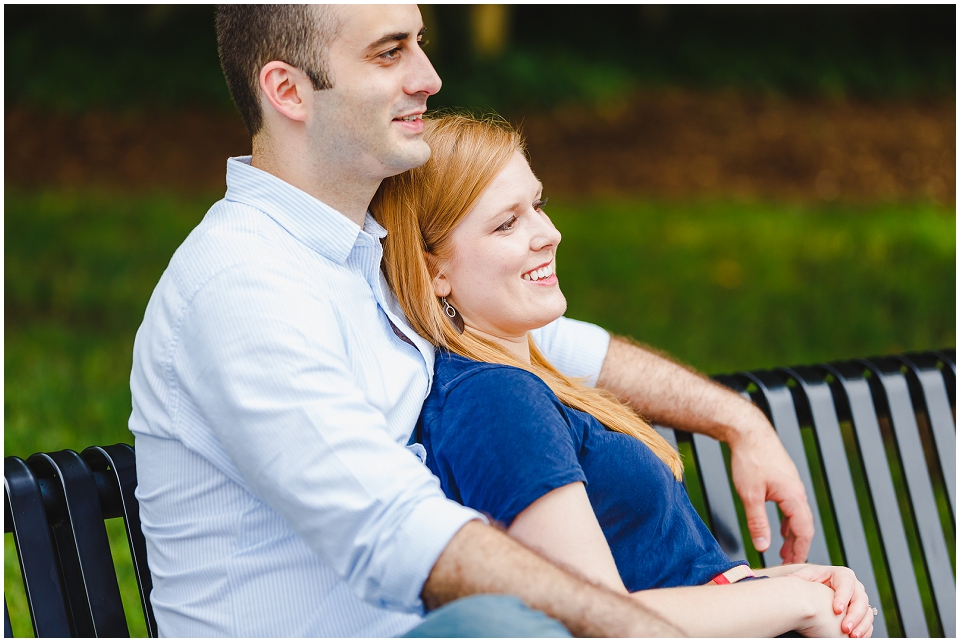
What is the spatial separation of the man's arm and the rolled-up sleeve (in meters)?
1.25

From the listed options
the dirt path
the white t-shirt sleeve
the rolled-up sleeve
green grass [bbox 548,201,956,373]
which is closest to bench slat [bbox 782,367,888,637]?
the white t-shirt sleeve

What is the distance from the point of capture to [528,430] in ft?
6.74

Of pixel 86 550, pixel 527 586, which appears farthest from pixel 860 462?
pixel 86 550

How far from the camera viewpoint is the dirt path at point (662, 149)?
10336mm

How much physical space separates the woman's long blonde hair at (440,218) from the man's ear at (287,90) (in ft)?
1.13

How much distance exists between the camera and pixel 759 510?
2.98m

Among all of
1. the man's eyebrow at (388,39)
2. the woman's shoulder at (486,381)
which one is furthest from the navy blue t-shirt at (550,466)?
the man's eyebrow at (388,39)

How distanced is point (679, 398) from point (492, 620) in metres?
1.42

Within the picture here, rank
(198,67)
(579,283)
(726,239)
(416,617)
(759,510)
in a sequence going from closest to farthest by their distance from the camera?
1. (416,617)
2. (759,510)
3. (579,283)
4. (726,239)
5. (198,67)

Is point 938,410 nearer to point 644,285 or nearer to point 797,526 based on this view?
point 797,526

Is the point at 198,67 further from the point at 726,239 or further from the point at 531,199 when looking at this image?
the point at 531,199

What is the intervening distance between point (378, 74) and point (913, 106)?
1267cm

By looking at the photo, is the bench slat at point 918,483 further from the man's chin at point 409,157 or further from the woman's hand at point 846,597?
the man's chin at point 409,157

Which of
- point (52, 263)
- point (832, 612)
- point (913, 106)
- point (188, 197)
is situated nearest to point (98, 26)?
point (188, 197)
